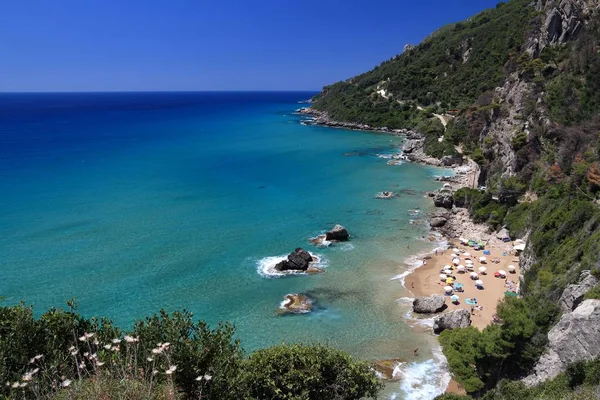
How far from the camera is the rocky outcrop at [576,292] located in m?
20.6

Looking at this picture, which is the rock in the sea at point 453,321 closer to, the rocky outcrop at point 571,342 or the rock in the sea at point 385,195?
the rocky outcrop at point 571,342

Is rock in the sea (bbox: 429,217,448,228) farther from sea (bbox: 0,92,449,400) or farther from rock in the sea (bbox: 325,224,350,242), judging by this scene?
rock in the sea (bbox: 325,224,350,242)

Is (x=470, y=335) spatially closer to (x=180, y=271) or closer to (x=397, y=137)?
A: (x=180, y=271)

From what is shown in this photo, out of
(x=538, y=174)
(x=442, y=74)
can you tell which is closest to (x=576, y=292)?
(x=538, y=174)

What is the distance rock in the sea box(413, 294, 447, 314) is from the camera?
30812mm

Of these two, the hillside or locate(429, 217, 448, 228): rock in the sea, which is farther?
locate(429, 217, 448, 228): rock in the sea

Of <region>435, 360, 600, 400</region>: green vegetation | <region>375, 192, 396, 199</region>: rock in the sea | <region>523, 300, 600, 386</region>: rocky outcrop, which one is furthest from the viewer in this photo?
<region>375, 192, 396, 199</region>: rock in the sea

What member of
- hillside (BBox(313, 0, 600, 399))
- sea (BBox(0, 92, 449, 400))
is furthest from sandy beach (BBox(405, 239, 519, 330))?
hillside (BBox(313, 0, 600, 399))

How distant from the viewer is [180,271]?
3831cm

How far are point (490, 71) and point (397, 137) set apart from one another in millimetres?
→ 28287

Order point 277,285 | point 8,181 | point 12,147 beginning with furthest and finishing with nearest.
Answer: point 12,147
point 8,181
point 277,285

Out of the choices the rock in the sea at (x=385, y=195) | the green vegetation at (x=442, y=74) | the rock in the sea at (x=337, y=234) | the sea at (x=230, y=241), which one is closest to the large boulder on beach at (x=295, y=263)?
the sea at (x=230, y=241)

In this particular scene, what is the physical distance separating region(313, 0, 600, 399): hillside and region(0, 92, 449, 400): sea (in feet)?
18.2

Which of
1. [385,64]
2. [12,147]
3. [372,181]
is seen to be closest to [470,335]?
[372,181]
